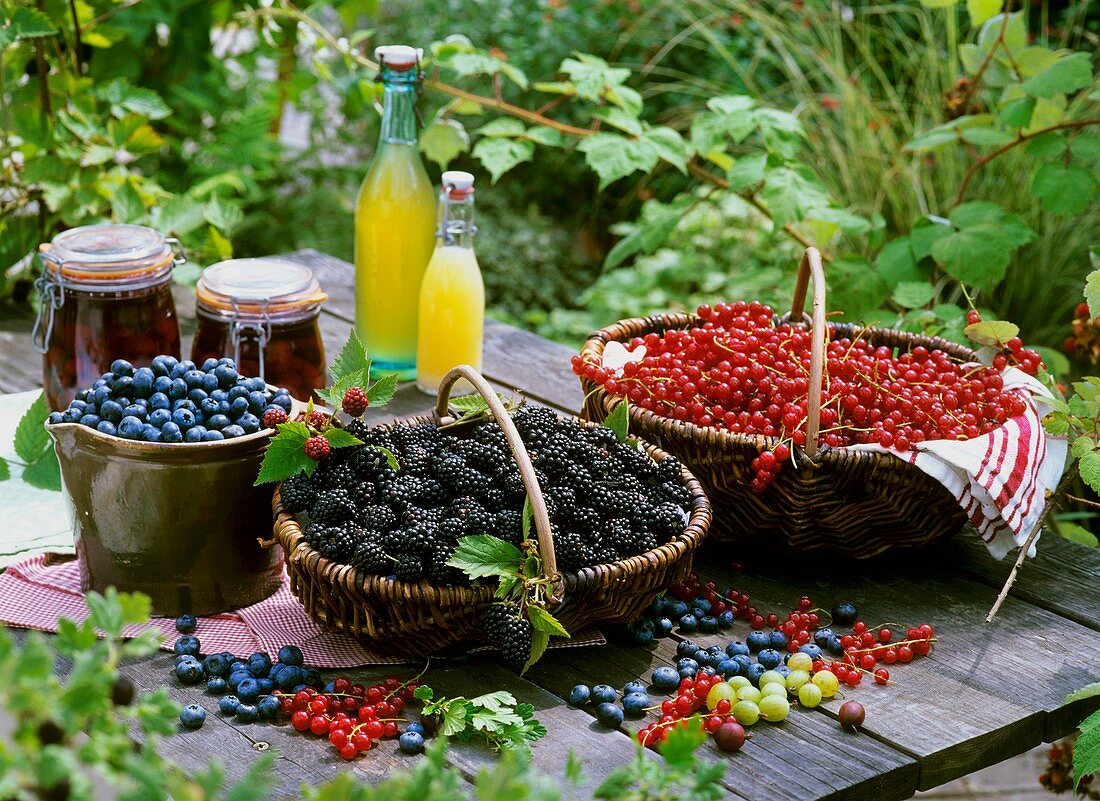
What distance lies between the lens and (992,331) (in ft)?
5.65

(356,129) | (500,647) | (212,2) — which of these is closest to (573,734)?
(500,647)

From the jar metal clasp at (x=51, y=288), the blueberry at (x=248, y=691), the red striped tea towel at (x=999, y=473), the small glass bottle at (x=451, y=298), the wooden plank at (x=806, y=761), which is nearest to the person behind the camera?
the wooden plank at (x=806, y=761)

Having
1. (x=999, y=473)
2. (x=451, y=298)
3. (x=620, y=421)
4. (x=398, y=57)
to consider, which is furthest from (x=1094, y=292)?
(x=398, y=57)

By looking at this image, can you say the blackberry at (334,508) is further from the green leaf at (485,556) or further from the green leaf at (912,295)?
the green leaf at (912,295)

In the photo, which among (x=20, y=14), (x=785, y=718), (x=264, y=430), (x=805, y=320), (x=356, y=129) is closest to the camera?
(x=785, y=718)

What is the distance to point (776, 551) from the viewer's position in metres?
1.64

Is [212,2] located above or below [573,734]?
above

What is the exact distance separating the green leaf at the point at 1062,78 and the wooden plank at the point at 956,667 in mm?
1050

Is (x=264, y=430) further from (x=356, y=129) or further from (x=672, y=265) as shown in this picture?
(x=356, y=129)

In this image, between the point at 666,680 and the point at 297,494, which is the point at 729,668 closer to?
the point at 666,680

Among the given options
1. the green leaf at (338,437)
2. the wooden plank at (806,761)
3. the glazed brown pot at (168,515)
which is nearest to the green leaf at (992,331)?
the wooden plank at (806,761)

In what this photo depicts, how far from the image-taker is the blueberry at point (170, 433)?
55.8 inches

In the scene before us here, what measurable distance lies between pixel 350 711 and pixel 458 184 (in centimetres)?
92

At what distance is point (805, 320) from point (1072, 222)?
179 cm
